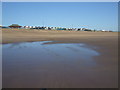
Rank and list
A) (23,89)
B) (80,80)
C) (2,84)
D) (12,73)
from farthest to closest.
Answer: (12,73) < (80,80) < (2,84) < (23,89)

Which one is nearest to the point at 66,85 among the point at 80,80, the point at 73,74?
the point at 80,80

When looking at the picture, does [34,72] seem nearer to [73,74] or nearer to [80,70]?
[73,74]

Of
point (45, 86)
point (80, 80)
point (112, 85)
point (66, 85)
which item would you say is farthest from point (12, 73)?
point (112, 85)

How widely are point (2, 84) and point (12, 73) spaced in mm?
626

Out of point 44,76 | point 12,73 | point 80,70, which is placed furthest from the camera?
point 80,70

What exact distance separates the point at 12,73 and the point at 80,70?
2206 mm

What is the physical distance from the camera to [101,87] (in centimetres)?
246

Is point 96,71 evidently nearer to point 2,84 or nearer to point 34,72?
point 34,72

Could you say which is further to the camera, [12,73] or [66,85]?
[12,73]

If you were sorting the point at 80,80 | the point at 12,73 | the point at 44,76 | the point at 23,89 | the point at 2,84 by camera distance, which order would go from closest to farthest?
1. the point at 23,89
2. the point at 2,84
3. the point at 80,80
4. the point at 44,76
5. the point at 12,73

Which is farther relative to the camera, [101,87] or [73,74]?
[73,74]

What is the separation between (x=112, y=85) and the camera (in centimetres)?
254

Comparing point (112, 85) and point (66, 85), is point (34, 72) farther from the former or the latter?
point (112, 85)

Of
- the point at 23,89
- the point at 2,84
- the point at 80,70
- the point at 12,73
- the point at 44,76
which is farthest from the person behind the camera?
the point at 80,70
